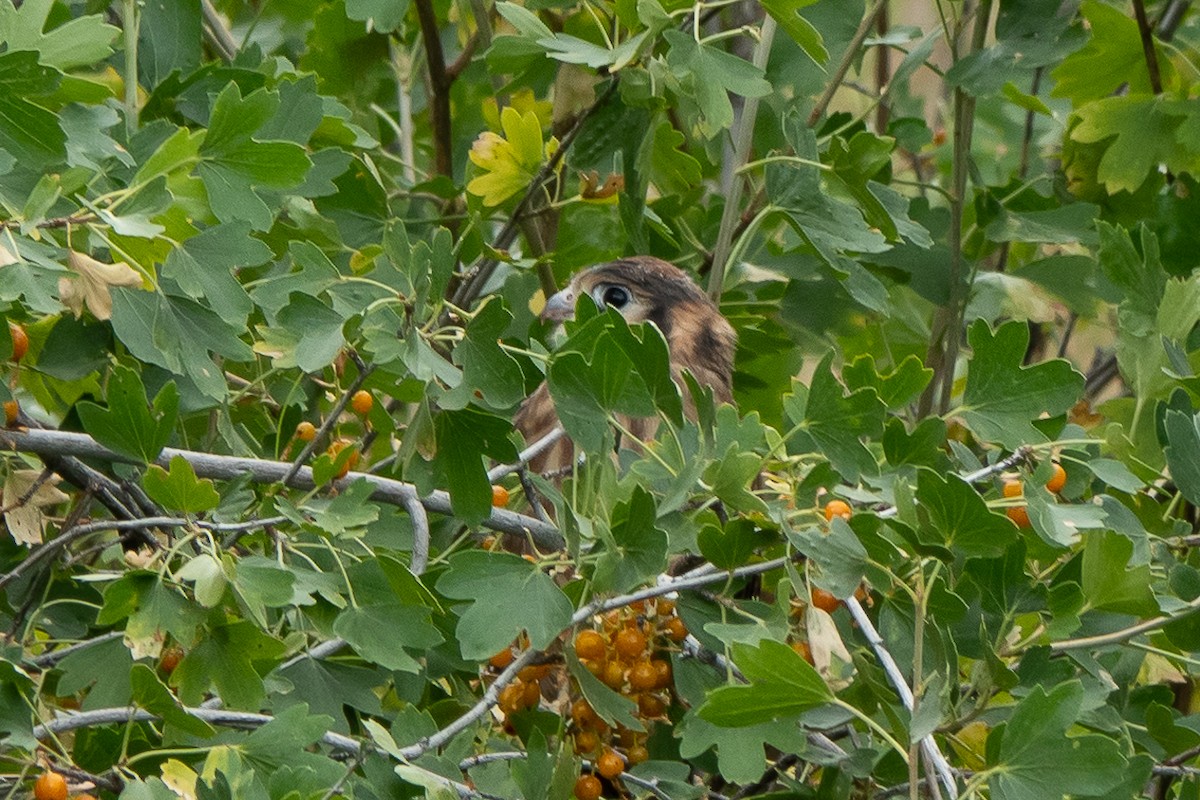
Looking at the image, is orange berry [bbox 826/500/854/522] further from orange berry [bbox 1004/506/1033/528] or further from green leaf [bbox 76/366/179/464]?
green leaf [bbox 76/366/179/464]

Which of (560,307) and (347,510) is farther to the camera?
(560,307)

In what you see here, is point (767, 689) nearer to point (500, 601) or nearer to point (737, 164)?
point (500, 601)

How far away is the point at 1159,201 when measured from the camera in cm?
330

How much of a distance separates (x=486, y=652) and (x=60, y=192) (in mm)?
652

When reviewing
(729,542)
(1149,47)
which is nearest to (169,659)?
(729,542)

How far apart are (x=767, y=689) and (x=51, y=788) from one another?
71 centimetres

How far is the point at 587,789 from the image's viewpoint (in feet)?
6.52

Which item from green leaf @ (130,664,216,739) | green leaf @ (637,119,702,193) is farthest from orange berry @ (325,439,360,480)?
green leaf @ (637,119,702,193)

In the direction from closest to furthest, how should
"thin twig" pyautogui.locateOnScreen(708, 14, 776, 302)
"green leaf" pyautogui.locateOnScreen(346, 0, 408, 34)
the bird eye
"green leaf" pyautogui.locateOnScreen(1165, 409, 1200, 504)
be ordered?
"green leaf" pyautogui.locateOnScreen(1165, 409, 1200, 504) < "green leaf" pyautogui.locateOnScreen(346, 0, 408, 34) < "thin twig" pyautogui.locateOnScreen(708, 14, 776, 302) < the bird eye

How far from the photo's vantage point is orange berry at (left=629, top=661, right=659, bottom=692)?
2.01 meters

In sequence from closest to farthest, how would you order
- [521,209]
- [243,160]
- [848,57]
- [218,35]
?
[243,160]
[521,209]
[848,57]
[218,35]

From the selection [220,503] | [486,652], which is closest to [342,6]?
[220,503]

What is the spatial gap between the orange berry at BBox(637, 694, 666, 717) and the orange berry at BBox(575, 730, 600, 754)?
7cm

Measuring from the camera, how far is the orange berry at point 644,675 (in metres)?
2.01
